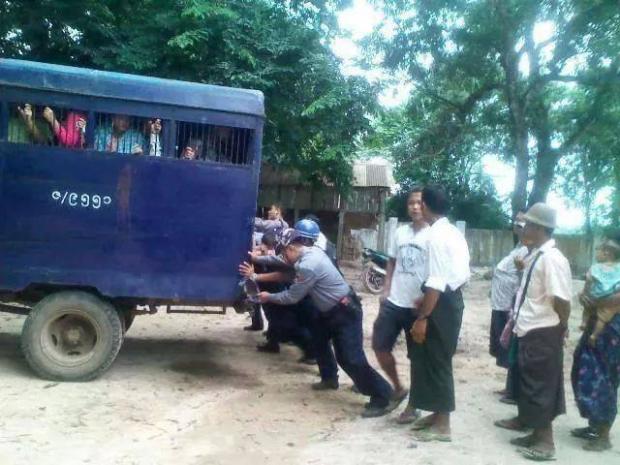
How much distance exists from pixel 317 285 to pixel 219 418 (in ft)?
4.28

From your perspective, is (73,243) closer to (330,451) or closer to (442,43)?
(330,451)

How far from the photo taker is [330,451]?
4.32 metres

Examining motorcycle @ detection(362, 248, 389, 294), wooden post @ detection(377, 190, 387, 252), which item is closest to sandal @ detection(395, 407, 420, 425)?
motorcycle @ detection(362, 248, 389, 294)

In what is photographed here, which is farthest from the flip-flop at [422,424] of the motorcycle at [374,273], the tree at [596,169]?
the tree at [596,169]

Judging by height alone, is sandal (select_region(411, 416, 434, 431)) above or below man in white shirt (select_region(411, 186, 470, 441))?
below

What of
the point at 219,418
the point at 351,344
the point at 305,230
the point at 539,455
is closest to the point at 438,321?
the point at 351,344

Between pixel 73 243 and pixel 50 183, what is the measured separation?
1.74ft

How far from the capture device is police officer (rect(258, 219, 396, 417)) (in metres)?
5.12

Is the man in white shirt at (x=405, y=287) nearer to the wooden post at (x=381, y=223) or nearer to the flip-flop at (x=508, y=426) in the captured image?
the flip-flop at (x=508, y=426)

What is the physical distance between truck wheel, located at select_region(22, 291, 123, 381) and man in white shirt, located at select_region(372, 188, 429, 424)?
2330 millimetres

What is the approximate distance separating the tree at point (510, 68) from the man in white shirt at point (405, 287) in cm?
755

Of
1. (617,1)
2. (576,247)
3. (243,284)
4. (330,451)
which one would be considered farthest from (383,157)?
(330,451)

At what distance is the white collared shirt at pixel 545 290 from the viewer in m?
4.26

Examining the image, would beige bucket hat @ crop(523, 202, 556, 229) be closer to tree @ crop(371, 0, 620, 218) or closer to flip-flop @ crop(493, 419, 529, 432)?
flip-flop @ crop(493, 419, 529, 432)
